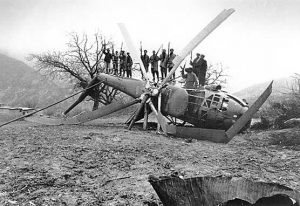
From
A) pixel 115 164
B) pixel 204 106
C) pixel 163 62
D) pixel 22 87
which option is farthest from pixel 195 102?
pixel 22 87

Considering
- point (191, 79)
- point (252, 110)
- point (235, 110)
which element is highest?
point (191, 79)

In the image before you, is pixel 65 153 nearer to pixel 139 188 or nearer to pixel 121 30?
pixel 139 188

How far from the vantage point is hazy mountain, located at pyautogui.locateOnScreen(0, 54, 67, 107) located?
65.9 m

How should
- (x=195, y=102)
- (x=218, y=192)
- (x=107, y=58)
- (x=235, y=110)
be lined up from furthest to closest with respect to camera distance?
1. (x=107, y=58)
2. (x=195, y=102)
3. (x=235, y=110)
4. (x=218, y=192)

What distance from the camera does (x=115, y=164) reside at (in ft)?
26.0

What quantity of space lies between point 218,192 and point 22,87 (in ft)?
251

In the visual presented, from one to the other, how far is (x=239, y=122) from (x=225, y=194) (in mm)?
6246

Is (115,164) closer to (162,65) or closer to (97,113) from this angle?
(97,113)

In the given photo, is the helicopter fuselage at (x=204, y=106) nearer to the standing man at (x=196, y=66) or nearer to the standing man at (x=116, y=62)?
the standing man at (x=196, y=66)

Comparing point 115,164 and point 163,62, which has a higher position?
point 163,62

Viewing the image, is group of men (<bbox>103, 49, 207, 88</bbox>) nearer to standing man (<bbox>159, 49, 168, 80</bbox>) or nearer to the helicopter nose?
standing man (<bbox>159, 49, 168, 80</bbox>)

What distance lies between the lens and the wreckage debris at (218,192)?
11.0ft

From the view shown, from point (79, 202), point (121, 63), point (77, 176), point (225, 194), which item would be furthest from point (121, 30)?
point (225, 194)

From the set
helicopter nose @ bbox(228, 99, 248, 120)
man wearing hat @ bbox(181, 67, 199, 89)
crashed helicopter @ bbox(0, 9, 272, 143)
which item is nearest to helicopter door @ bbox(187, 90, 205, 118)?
crashed helicopter @ bbox(0, 9, 272, 143)
